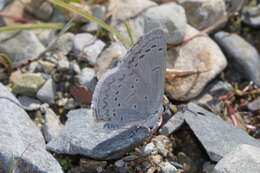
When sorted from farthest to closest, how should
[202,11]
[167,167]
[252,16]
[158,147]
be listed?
1. [252,16]
2. [202,11]
3. [158,147]
4. [167,167]

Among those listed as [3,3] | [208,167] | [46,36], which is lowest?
[208,167]

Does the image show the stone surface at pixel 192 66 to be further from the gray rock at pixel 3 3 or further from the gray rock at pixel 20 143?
the gray rock at pixel 3 3

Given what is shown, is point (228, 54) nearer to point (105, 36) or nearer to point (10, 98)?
point (105, 36)

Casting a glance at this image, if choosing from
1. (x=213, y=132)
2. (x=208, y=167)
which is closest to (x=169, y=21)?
(x=213, y=132)

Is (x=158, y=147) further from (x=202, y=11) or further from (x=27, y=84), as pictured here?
(x=202, y=11)

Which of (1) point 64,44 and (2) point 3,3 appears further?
(2) point 3,3

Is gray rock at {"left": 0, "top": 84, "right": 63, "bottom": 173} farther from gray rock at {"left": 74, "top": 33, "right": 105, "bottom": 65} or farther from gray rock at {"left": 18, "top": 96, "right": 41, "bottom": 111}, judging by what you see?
gray rock at {"left": 74, "top": 33, "right": 105, "bottom": 65}

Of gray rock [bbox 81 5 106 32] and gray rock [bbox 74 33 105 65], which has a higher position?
gray rock [bbox 81 5 106 32]

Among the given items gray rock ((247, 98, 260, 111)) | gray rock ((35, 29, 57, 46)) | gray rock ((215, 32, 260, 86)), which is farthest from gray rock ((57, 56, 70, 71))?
gray rock ((247, 98, 260, 111))
